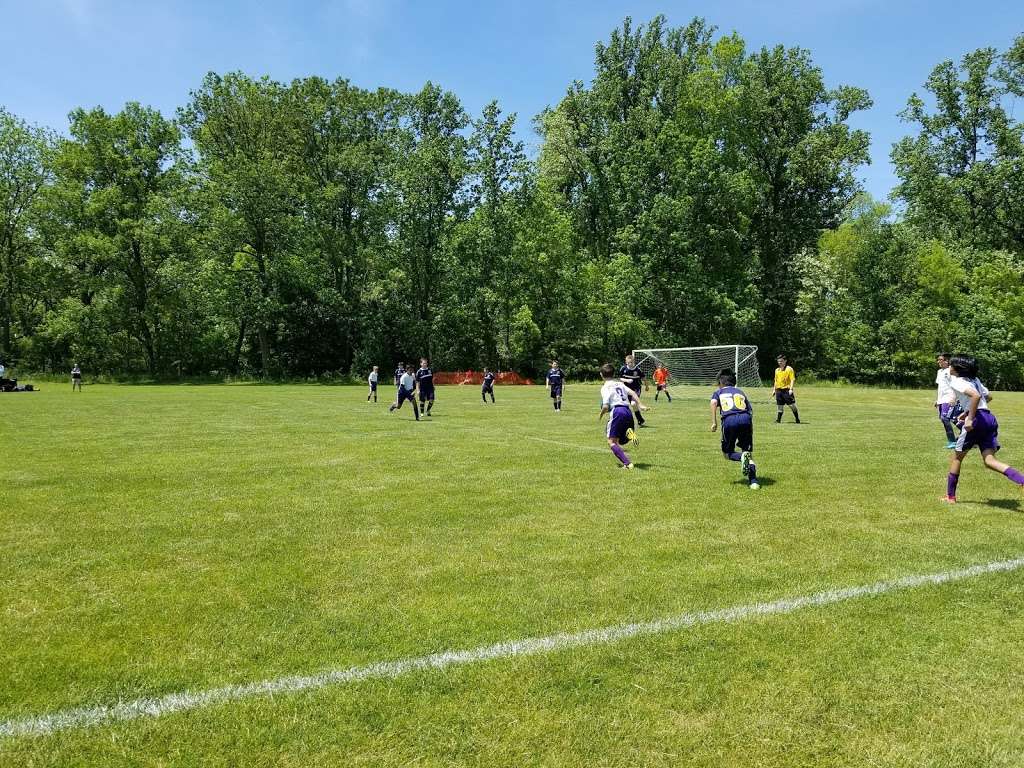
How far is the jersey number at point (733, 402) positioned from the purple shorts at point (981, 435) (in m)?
2.67

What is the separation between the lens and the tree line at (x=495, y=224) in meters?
50.9

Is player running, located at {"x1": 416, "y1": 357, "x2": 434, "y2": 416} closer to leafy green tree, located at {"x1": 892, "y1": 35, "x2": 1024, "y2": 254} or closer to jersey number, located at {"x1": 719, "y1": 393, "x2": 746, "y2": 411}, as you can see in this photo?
jersey number, located at {"x1": 719, "y1": 393, "x2": 746, "y2": 411}

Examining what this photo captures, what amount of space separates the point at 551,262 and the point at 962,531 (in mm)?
48795

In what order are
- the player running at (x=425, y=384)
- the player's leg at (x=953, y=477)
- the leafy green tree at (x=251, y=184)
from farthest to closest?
the leafy green tree at (x=251, y=184) < the player running at (x=425, y=384) < the player's leg at (x=953, y=477)

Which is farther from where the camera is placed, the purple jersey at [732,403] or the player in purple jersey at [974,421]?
the purple jersey at [732,403]

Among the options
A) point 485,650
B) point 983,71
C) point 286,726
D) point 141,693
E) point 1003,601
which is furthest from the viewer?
point 983,71

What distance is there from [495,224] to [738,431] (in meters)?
46.7

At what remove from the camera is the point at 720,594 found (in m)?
5.11

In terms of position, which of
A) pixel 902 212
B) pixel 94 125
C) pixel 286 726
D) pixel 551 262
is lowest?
pixel 286 726

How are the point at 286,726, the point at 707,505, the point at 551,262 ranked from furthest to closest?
the point at 551,262, the point at 707,505, the point at 286,726

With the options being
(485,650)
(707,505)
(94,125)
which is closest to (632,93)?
(94,125)

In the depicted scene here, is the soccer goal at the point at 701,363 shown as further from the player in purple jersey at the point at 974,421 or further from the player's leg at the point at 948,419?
the player in purple jersey at the point at 974,421

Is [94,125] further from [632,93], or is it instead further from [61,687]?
[61,687]

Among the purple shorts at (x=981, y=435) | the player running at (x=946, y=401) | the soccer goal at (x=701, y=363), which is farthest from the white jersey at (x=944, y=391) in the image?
the soccer goal at (x=701, y=363)
